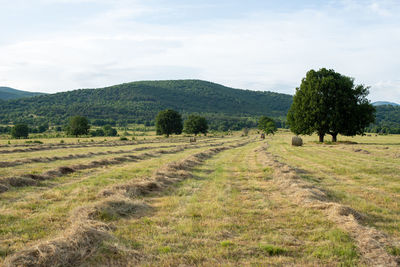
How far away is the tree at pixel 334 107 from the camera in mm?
46844

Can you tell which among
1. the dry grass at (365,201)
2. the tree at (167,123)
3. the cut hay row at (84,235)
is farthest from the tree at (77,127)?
the cut hay row at (84,235)

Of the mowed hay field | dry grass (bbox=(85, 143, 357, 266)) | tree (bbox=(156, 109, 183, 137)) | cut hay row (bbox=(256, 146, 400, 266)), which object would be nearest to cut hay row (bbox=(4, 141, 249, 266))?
the mowed hay field

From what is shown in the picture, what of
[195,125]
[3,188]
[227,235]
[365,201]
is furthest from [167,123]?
[227,235]

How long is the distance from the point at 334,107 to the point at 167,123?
207ft

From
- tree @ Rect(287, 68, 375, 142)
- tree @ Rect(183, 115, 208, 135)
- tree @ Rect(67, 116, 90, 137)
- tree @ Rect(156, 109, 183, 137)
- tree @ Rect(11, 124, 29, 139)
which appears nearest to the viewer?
tree @ Rect(287, 68, 375, 142)

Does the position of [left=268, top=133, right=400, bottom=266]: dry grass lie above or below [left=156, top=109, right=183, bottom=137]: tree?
below

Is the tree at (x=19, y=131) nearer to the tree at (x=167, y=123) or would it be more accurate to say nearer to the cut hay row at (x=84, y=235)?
the tree at (x=167, y=123)

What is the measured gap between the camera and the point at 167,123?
101 meters

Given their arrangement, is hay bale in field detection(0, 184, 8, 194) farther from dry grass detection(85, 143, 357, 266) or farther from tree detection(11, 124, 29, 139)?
tree detection(11, 124, 29, 139)

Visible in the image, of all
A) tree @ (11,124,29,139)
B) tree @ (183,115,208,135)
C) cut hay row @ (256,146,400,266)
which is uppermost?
tree @ (183,115,208,135)

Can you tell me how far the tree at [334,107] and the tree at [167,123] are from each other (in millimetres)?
57991

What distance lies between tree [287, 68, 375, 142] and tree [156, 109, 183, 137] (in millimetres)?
57991

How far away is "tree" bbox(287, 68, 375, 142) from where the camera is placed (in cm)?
4684

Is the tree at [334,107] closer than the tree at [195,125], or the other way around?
the tree at [334,107]
